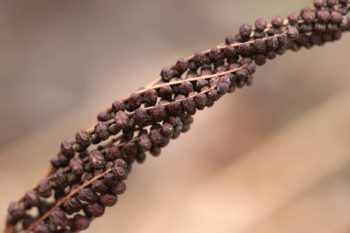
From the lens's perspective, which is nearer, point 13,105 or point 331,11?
point 331,11

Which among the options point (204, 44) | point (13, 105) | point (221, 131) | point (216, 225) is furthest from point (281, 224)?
point (13, 105)

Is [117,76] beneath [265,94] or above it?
above

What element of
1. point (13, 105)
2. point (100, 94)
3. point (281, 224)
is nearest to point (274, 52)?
point (281, 224)

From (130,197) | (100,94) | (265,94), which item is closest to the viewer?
(130,197)

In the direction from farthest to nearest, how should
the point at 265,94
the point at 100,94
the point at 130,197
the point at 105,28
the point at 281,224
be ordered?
the point at 105,28, the point at 100,94, the point at 265,94, the point at 130,197, the point at 281,224

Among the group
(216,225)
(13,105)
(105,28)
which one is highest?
(105,28)

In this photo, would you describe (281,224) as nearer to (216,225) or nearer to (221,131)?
(216,225)
